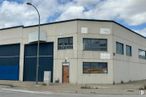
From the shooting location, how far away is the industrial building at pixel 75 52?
37500mm

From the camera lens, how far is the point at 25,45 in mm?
43094

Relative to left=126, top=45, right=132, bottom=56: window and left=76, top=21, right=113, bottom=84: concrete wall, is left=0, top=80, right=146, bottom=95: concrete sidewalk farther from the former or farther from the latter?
left=126, top=45, right=132, bottom=56: window

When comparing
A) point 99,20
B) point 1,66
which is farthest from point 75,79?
point 1,66

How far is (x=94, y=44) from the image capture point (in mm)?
38094

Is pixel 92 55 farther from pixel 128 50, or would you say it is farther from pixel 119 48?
pixel 128 50

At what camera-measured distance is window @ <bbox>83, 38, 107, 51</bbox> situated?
3785 centimetres

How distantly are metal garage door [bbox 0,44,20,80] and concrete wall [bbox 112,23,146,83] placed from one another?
14610 millimetres

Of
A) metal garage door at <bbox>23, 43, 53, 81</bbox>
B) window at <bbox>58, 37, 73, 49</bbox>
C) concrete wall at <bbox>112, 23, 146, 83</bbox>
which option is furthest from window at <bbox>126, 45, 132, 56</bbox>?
metal garage door at <bbox>23, 43, 53, 81</bbox>

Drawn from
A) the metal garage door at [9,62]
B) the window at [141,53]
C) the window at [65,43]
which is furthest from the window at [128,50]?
the metal garage door at [9,62]

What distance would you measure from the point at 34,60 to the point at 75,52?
291 inches

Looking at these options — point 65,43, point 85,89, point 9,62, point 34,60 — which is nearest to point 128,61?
point 65,43

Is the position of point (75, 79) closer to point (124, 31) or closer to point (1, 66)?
point (124, 31)

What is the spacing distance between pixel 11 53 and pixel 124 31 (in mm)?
17195

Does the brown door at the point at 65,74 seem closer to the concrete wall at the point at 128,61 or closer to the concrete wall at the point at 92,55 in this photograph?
the concrete wall at the point at 92,55
